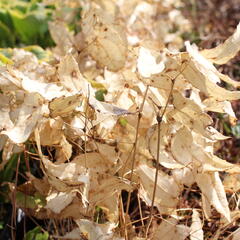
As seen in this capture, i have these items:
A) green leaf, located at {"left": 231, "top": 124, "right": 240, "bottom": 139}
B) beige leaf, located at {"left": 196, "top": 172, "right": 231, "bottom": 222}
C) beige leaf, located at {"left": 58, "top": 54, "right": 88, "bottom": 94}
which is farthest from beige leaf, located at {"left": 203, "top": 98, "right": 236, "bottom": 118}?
green leaf, located at {"left": 231, "top": 124, "right": 240, "bottom": 139}

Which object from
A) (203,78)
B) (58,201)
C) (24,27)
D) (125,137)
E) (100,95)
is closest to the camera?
(203,78)

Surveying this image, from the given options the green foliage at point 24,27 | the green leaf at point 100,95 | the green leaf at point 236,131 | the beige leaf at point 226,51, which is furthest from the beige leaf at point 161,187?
the green foliage at point 24,27

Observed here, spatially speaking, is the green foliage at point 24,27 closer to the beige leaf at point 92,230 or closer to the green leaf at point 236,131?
the green leaf at point 236,131

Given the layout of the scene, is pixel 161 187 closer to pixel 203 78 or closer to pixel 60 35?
pixel 203 78

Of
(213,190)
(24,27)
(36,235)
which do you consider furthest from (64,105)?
(24,27)

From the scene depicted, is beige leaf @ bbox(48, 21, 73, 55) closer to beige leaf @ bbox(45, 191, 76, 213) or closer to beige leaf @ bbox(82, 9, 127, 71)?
beige leaf @ bbox(82, 9, 127, 71)
